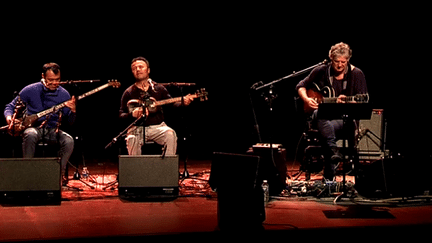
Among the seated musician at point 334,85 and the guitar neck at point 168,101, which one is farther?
the guitar neck at point 168,101

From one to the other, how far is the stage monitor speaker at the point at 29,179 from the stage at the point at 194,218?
121 mm

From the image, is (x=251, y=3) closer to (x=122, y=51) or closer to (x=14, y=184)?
(x=122, y=51)

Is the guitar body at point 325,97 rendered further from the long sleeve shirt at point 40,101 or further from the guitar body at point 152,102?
the long sleeve shirt at point 40,101

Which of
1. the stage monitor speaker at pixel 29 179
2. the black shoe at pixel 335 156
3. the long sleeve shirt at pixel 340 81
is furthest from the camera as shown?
the long sleeve shirt at pixel 340 81

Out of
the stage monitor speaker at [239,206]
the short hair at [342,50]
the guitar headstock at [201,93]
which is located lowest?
the stage monitor speaker at [239,206]

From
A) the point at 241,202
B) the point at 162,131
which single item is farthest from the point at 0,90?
the point at 241,202

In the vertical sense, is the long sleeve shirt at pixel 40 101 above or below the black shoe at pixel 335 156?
above

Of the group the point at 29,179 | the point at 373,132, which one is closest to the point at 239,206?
the point at 29,179

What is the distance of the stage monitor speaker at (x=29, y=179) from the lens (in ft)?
16.9

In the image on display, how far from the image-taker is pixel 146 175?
214 inches

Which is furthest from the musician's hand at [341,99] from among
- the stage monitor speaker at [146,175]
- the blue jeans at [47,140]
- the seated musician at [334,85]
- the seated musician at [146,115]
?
the blue jeans at [47,140]

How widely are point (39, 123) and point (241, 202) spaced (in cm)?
331

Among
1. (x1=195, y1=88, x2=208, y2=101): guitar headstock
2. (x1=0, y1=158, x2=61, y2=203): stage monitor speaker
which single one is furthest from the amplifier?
(x1=0, y1=158, x2=61, y2=203): stage monitor speaker

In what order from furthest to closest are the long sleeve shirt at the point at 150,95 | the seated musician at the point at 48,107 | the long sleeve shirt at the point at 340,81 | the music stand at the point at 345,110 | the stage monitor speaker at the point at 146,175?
the long sleeve shirt at the point at 150,95
the seated musician at the point at 48,107
the long sleeve shirt at the point at 340,81
the stage monitor speaker at the point at 146,175
the music stand at the point at 345,110
